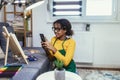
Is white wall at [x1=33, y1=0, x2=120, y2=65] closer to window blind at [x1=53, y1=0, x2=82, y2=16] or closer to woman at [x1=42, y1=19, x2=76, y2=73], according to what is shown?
window blind at [x1=53, y1=0, x2=82, y2=16]

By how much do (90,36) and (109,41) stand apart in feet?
1.22

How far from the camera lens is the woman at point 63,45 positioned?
234cm

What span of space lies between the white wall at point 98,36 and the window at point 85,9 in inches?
5.8

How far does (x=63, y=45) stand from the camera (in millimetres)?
2523

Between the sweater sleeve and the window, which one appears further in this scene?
the window

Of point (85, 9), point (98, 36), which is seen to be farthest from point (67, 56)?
point (85, 9)

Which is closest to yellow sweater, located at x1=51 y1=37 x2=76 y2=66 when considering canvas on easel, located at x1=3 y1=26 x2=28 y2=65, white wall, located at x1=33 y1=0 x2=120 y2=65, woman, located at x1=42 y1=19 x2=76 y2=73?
woman, located at x1=42 y1=19 x2=76 y2=73

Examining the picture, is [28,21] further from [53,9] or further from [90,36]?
[90,36]

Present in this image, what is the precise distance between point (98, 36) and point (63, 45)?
5.21 ft

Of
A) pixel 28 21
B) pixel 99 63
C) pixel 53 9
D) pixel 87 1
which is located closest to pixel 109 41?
pixel 99 63

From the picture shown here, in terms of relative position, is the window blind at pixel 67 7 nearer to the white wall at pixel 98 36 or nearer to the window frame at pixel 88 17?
the window frame at pixel 88 17

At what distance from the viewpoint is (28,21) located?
3.96 metres

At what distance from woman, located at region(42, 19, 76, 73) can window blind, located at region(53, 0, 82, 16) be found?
4.77 feet

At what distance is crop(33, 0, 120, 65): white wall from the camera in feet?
12.8
